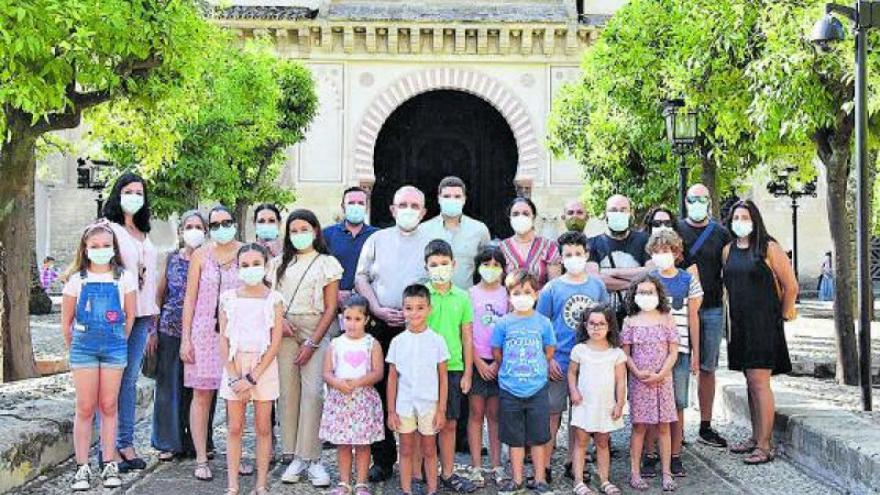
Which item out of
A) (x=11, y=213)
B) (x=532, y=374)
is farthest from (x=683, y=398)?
(x=11, y=213)

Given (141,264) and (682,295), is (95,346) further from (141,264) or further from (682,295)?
(682,295)

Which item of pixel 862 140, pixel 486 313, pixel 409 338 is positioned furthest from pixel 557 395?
pixel 862 140

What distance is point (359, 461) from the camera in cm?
542

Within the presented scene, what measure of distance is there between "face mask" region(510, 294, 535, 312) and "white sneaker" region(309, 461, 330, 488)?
1.46m

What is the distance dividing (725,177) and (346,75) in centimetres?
930

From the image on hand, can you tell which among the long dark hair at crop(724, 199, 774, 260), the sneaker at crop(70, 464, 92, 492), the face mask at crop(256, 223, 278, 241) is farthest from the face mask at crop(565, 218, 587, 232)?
the sneaker at crop(70, 464, 92, 492)

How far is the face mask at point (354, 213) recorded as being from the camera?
6.24 m

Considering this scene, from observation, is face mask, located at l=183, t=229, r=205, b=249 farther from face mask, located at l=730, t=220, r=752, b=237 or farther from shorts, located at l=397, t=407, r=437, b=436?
face mask, located at l=730, t=220, r=752, b=237

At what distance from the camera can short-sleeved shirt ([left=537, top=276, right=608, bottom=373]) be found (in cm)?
582

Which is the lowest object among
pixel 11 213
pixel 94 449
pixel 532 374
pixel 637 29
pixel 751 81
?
pixel 94 449

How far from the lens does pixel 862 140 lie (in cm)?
701

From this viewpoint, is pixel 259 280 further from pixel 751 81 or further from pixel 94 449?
pixel 751 81

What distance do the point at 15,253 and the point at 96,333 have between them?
4075mm

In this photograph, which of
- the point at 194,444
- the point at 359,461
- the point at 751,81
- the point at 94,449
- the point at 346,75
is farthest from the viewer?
the point at 346,75
